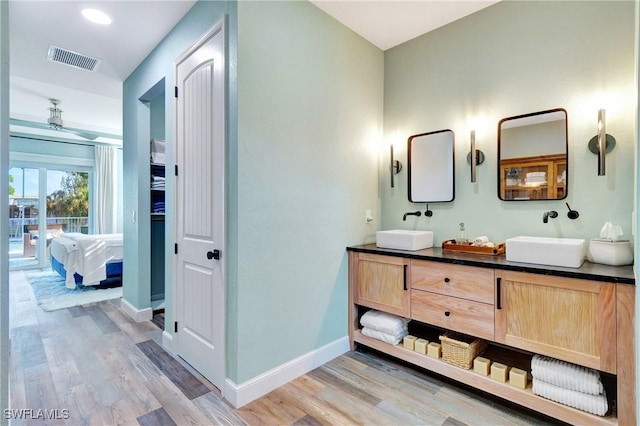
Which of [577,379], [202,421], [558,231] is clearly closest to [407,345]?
[577,379]

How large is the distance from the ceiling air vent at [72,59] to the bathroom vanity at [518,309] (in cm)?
333

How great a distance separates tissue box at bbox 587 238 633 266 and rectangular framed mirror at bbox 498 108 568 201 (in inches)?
15.0

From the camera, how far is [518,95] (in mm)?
2234

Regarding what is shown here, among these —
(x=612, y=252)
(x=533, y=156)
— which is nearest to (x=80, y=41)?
(x=533, y=156)

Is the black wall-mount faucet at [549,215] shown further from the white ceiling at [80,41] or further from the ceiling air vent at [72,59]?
the ceiling air vent at [72,59]

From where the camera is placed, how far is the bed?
14.7ft

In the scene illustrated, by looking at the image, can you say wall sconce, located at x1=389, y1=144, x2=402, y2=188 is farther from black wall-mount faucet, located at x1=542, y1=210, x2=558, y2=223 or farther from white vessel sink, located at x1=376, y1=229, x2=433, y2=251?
black wall-mount faucet, located at x1=542, y1=210, x2=558, y2=223

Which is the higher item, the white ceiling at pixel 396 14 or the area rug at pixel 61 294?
the white ceiling at pixel 396 14

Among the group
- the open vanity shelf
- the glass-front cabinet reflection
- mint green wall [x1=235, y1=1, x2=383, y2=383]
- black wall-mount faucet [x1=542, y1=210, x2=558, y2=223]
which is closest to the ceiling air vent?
mint green wall [x1=235, y1=1, x2=383, y2=383]

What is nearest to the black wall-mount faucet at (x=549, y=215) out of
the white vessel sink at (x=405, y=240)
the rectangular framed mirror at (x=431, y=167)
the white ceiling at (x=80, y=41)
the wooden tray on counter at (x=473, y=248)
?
the wooden tray on counter at (x=473, y=248)

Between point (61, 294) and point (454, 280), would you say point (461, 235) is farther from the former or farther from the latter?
point (61, 294)

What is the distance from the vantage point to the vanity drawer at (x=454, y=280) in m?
1.90

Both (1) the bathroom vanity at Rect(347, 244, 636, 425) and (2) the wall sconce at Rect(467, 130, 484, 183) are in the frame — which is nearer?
(1) the bathroom vanity at Rect(347, 244, 636, 425)

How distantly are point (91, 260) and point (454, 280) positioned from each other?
4876 mm
